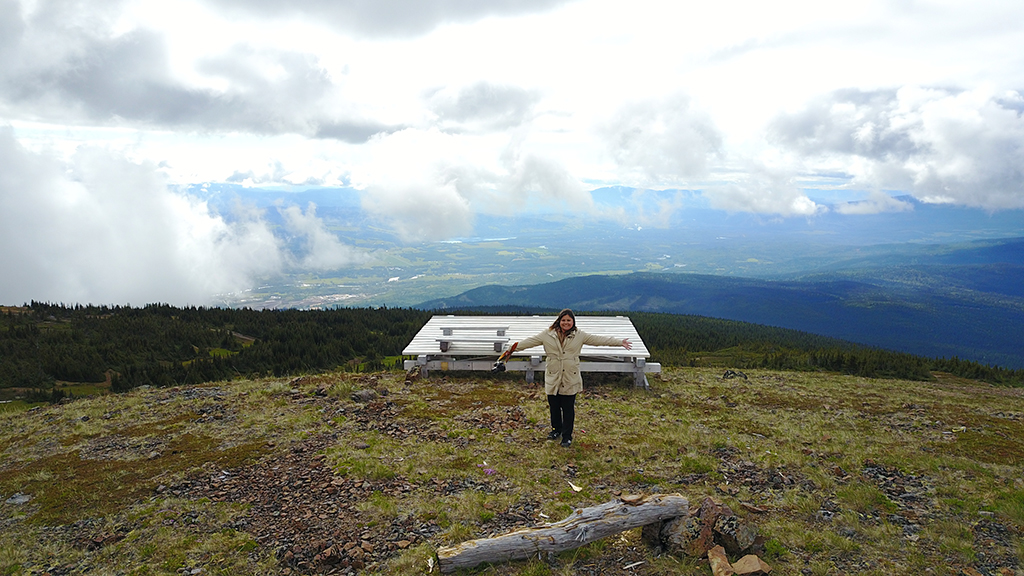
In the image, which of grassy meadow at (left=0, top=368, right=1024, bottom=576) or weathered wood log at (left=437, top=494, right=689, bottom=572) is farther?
grassy meadow at (left=0, top=368, right=1024, bottom=576)

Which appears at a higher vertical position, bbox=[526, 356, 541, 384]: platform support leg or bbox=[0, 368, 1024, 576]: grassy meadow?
bbox=[526, 356, 541, 384]: platform support leg

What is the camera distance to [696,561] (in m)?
5.49

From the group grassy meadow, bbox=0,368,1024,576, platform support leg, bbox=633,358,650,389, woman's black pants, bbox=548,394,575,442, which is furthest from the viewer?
platform support leg, bbox=633,358,650,389

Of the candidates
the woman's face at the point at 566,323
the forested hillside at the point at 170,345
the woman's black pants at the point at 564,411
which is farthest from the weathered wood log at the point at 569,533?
the forested hillside at the point at 170,345

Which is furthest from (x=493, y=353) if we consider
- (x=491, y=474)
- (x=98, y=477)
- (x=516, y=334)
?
(x=98, y=477)

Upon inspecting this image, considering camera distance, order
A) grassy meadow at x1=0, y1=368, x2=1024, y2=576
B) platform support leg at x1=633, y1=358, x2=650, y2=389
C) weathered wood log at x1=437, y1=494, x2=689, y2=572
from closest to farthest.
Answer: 1. weathered wood log at x1=437, y1=494, x2=689, y2=572
2. grassy meadow at x1=0, y1=368, x2=1024, y2=576
3. platform support leg at x1=633, y1=358, x2=650, y2=389

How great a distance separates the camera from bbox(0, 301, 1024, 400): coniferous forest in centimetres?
2160

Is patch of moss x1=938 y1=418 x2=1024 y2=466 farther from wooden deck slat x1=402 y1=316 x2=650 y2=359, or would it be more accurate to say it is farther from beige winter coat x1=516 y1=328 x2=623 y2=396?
beige winter coat x1=516 y1=328 x2=623 y2=396

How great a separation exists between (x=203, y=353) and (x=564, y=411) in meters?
28.0

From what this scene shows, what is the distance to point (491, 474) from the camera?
8.43 meters

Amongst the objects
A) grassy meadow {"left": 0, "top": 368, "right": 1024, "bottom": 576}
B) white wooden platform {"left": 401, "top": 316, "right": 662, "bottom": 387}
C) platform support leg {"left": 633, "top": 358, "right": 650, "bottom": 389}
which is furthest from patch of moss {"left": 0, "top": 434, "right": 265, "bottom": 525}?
platform support leg {"left": 633, "top": 358, "right": 650, "bottom": 389}

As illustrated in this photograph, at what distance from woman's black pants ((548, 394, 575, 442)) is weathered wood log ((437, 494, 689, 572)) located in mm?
3449

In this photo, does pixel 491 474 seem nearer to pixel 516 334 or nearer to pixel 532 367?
pixel 532 367

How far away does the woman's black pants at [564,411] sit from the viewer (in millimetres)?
9453
